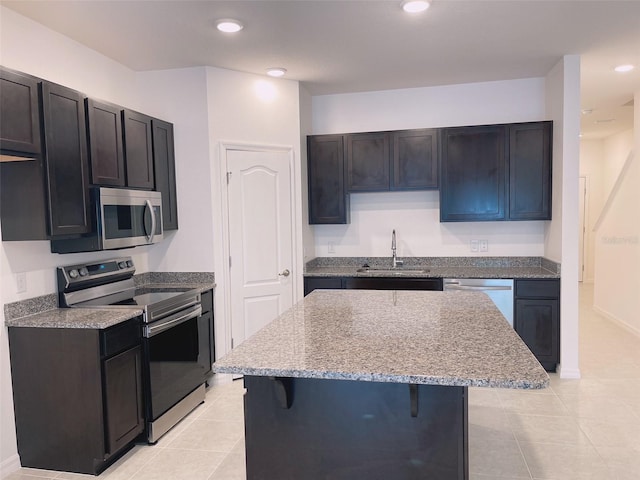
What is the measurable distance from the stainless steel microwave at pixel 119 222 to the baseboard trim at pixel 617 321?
16.9ft

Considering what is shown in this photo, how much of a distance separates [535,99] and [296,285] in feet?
9.41

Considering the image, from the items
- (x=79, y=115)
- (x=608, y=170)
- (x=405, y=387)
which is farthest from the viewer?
(x=608, y=170)

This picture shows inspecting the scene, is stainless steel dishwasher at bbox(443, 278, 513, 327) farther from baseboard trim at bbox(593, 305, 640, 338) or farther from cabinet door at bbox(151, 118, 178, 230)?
cabinet door at bbox(151, 118, 178, 230)

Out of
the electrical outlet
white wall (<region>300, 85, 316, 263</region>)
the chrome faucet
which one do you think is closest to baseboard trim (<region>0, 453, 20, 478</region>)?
the electrical outlet

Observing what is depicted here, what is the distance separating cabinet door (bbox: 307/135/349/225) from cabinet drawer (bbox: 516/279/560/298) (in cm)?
170

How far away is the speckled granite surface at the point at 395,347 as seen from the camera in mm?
1447

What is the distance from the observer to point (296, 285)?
4.14 meters

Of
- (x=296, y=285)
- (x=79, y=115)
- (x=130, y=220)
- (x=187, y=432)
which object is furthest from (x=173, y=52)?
(x=187, y=432)

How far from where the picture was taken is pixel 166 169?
368 cm

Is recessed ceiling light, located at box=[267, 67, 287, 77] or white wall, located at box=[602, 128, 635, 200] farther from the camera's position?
white wall, located at box=[602, 128, 635, 200]

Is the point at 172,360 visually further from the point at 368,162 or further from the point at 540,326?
the point at 540,326

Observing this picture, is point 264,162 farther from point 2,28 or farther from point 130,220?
point 2,28

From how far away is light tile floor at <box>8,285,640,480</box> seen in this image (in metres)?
2.51

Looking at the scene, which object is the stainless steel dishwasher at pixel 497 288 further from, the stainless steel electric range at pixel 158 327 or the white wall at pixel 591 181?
the white wall at pixel 591 181
